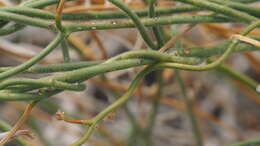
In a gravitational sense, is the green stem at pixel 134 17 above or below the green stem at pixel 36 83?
above

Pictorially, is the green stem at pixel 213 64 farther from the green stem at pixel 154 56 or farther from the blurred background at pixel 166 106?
the blurred background at pixel 166 106

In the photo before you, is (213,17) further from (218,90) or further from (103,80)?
(218,90)

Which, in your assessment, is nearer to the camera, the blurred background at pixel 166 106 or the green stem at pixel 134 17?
the green stem at pixel 134 17

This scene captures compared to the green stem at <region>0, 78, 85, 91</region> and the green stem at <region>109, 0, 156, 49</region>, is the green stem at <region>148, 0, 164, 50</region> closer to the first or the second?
the green stem at <region>109, 0, 156, 49</region>

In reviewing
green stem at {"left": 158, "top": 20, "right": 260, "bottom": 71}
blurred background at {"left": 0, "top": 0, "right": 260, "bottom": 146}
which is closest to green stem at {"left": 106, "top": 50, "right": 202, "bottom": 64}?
green stem at {"left": 158, "top": 20, "right": 260, "bottom": 71}

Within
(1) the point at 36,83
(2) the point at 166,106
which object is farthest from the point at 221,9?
(2) the point at 166,106

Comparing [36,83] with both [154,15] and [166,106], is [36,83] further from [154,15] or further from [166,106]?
[166,106]

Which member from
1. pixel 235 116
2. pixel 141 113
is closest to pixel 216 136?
pixel 235 116

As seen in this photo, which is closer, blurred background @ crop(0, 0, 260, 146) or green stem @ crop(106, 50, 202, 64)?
A: green stem @ crop(106, 50, 202, 64)

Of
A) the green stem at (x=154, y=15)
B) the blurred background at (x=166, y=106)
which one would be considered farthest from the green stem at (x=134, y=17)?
the blurred background at (x=166, y=106)


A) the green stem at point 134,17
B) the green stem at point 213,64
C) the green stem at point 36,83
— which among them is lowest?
the green stem at point 36,83

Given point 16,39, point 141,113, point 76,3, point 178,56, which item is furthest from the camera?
point 16,39
